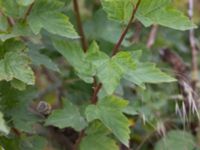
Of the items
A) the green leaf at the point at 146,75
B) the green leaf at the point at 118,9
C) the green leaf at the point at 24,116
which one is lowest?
the green leaf at the point at 24,116

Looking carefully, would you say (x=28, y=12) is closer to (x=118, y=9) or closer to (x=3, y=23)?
(x=3, y=23)

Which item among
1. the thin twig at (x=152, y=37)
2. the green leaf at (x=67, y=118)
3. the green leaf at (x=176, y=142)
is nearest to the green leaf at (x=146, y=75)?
the green leaf at (x=67, y=118)

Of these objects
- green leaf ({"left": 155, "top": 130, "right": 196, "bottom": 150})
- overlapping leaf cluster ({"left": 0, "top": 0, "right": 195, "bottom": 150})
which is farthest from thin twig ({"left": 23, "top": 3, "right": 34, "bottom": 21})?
green leaf ({"left": 155, "top": 130, "right": 196, "bottom": 150})

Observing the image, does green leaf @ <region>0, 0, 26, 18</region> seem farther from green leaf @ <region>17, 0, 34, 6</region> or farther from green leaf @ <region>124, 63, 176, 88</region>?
green leaf @ <region>124, 63, 176, 88</region>

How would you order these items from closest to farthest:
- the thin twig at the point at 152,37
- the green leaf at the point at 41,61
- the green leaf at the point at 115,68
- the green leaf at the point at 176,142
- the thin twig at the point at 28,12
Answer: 1. the green leaf at the point at 115,68
2. the thin twig at the point at 28,12
3. the green leaf at the point at 41,61
4. the green leaf at the point at 176,142
5. the thin twig at the point at 152,37

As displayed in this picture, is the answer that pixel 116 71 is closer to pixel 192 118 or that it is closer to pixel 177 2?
pixel 192 118

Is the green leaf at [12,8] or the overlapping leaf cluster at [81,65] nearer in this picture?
the overlapping leaf cluster at [81,65]

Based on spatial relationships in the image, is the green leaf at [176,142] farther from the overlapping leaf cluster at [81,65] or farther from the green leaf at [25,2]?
the green leaf at [25,2]
